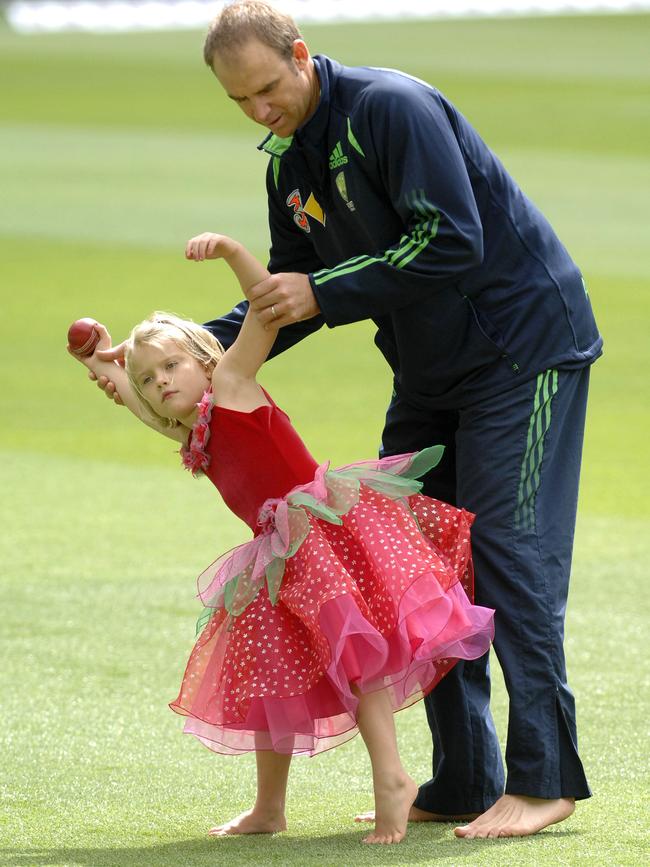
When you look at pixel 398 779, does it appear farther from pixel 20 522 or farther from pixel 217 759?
pixel 20 522

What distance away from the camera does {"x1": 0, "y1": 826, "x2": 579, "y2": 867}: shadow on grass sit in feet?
9.70

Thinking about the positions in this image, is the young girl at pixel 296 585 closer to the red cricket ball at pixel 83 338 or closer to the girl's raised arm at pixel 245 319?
the girl's raised arm at pixel 245 319

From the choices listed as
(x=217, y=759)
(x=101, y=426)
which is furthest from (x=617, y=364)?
(x=217, y=759)

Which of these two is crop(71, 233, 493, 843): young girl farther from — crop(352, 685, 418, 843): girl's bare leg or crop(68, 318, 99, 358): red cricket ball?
crop(68, 318, 99, 358): red cricket ball

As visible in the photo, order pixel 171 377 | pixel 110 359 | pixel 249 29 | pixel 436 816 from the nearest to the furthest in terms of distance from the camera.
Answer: pixel 249 29, pixel 171 377, pixel 436 816, pixel 110 359

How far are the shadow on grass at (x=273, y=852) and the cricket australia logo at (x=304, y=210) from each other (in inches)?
51.8

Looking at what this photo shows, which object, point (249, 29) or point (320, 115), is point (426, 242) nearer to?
point (320, 115)

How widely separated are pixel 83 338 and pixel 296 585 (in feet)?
2.93

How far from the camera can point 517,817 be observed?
320cm

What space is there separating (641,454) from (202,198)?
11.3 meters

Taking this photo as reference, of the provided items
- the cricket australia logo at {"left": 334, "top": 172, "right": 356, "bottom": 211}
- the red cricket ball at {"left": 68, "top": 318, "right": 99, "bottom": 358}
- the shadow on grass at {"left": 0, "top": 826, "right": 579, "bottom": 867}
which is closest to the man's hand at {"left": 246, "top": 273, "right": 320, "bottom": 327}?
the cricket australia logo at {"left": 334, "top": 172, "right": 356, "bottom": 211}

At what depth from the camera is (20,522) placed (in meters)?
7.12

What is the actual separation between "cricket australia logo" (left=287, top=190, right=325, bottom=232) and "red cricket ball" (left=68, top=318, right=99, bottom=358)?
1.89 feet

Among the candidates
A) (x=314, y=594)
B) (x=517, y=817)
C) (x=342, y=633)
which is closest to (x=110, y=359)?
(x=314, y=594)
